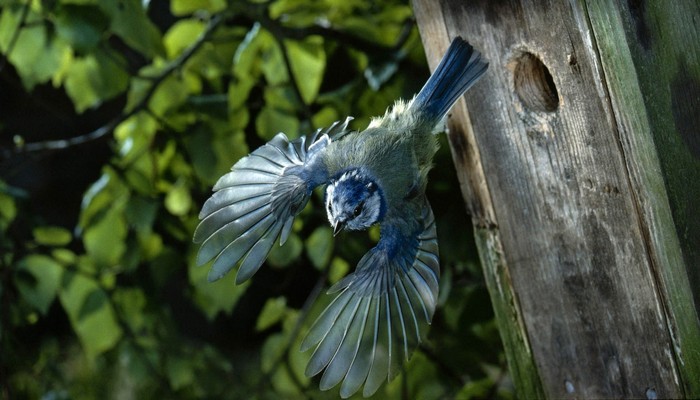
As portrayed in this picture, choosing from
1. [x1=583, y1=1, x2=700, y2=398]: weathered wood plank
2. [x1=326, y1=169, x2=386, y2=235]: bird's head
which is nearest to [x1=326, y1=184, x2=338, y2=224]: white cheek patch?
[x1=326, y1=169, x2=386, y2=235]: bird's head

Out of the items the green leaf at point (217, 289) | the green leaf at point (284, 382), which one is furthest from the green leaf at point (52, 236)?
the green leaf at point (284, 382)

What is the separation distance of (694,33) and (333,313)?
26.2 inches

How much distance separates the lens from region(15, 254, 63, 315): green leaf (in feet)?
6.77

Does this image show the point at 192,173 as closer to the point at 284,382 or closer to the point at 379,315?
the point at 284,382

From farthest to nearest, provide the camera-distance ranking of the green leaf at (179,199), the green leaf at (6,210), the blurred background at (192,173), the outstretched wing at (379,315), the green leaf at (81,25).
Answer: the green leaf at (179,199)
the green leaf at (6,210)
the blurred background at (192,173)
the green leaf at (81,25)
the outstretched wing at (379,315)

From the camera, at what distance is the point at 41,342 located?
2.90 metres

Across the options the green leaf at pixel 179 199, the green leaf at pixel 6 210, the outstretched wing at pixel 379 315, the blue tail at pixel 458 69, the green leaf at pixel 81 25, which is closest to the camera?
the outstretched wing at pixel 379 315

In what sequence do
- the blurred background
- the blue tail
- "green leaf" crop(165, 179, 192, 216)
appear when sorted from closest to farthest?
the blue tail < the blurred background < "green leaf" crop(165, 179, 192, 216)

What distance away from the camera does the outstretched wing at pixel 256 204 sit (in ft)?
4.11

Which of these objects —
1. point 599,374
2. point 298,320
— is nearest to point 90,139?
point 298,320

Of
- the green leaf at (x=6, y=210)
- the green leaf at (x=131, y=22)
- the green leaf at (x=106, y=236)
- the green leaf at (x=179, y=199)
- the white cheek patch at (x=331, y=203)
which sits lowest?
the white cheek patch at (x=331, y=203)

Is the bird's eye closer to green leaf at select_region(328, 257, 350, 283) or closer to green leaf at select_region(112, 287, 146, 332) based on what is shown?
green leaf at select_region(328, 257, 350, 283)

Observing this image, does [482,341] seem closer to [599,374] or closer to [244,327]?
[599,374]

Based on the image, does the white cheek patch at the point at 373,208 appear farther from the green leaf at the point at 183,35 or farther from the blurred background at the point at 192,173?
the green leaf at the point at 183,35
